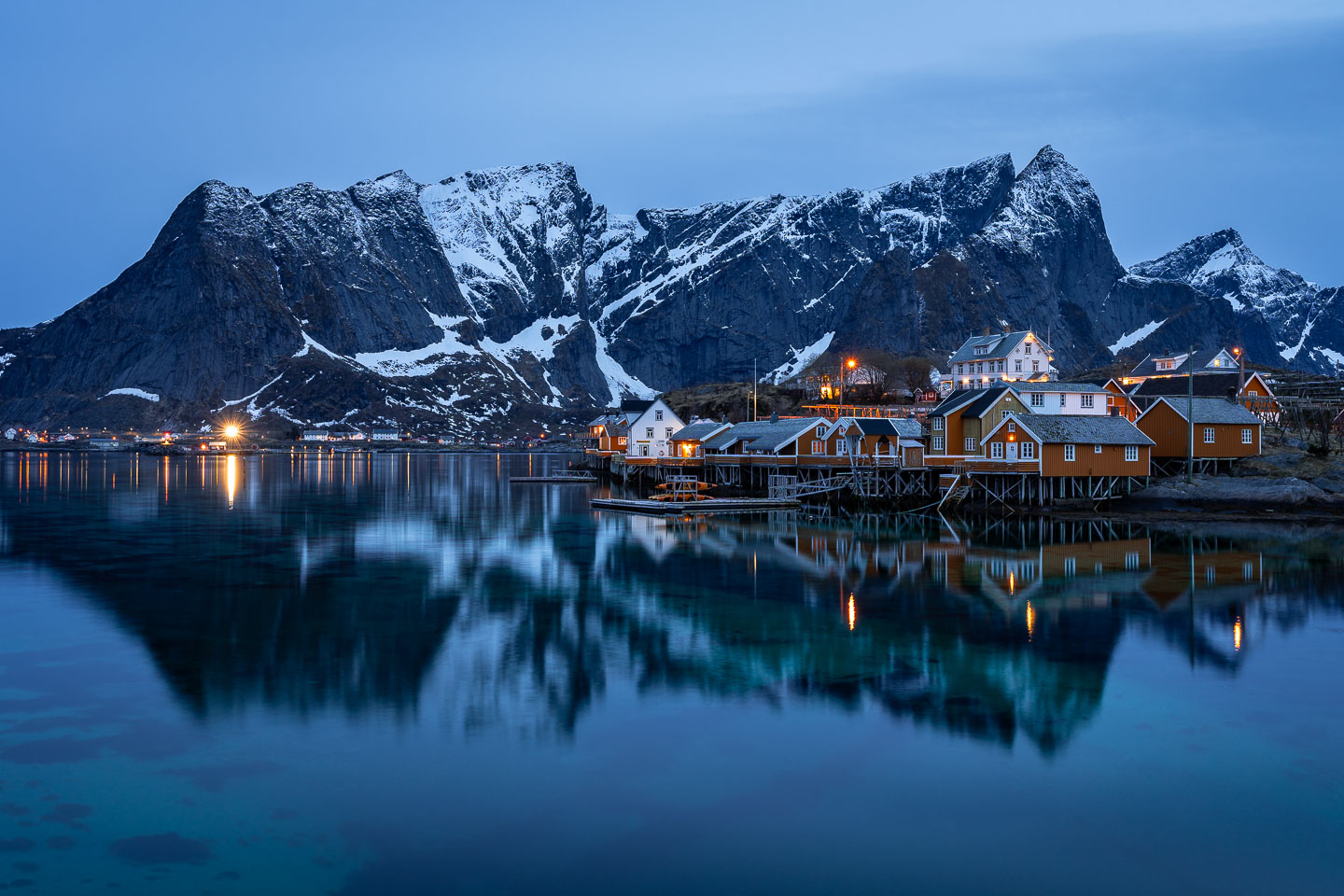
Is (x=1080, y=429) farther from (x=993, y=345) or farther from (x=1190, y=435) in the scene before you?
(x=993, y=345)

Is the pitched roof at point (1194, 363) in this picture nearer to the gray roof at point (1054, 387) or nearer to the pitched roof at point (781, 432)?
the gray roof at point (1054, 387)

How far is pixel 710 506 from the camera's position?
204ft

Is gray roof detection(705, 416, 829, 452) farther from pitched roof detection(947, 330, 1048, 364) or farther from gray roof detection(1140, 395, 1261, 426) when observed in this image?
pitched roof detection(947, 330, 1048, 364)

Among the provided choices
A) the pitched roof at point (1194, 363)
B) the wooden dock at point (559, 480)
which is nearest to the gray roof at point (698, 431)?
the wooden dock at point (559, 480)

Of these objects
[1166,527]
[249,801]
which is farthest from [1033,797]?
[1166,527]

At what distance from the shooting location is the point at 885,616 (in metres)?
28.8

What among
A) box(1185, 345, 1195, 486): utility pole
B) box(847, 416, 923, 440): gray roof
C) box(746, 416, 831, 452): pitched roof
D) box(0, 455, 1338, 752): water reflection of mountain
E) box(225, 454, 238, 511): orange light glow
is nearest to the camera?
box(0, 455, 1338, 752): water reflection of mountain

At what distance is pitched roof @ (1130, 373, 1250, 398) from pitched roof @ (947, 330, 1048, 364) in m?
15.9

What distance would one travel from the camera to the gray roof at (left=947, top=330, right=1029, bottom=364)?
4055 inches

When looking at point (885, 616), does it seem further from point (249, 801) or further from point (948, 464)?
point (948, 464)

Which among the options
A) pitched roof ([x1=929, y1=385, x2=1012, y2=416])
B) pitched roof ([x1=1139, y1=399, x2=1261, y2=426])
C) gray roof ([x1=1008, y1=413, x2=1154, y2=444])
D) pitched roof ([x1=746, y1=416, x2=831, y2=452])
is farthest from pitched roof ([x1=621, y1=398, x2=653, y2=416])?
pitched roof ([x1=1139, y1=399, x2=1261, y2=426])

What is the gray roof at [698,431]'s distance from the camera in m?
83.9

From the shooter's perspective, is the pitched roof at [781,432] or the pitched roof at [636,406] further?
the pitched roof at [636,406]

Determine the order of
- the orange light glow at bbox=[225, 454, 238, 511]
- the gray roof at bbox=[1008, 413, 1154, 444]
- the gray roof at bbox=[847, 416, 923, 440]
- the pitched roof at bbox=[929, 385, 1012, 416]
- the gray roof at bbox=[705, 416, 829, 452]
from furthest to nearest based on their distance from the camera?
the orange light glow at bbox=[225, 454, 238, 511], the gray roof at bbox=[705, 416, 829, 452], the gray roof at bbox=[847, 416, 923, 440], the pitched roof at bbox=[929, 385, 1012, 416], the gray roof at bbox=[1008, 413, 1154, 444]
